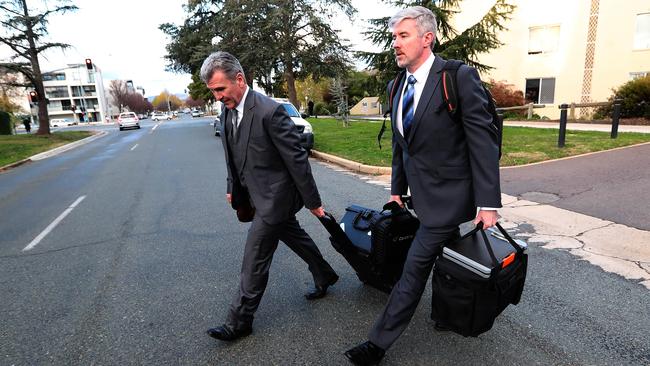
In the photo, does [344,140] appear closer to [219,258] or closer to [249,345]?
[219,258]

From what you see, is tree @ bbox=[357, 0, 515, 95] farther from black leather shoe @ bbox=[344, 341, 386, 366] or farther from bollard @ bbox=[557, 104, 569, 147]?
black leather shoe @ bbox=[344, 341, 386, 366]

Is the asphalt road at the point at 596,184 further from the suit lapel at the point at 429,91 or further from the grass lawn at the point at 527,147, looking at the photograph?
the suit lapel at the point at 429,91

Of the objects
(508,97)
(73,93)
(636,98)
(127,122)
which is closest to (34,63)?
(127,122)

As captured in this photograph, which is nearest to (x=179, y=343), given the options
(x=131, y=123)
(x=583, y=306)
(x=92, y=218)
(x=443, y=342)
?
(x=443, y=342)

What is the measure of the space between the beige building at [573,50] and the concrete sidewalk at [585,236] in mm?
18315

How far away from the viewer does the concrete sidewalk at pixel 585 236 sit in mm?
3607

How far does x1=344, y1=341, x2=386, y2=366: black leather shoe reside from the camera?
2.35 meters

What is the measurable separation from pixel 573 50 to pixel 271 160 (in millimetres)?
24128

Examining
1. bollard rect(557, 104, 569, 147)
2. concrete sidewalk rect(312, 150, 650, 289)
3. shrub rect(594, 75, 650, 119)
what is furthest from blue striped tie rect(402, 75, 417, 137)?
shrub rect(594, 75, 650, 119)

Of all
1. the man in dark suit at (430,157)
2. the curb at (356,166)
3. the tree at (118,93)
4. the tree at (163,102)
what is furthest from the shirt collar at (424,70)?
the tree at (163,102)

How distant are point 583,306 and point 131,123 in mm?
39179

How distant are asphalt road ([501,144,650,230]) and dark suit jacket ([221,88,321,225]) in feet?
13.5

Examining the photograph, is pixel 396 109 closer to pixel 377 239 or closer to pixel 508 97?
pixel 377 239

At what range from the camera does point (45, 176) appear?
35.8 ft
